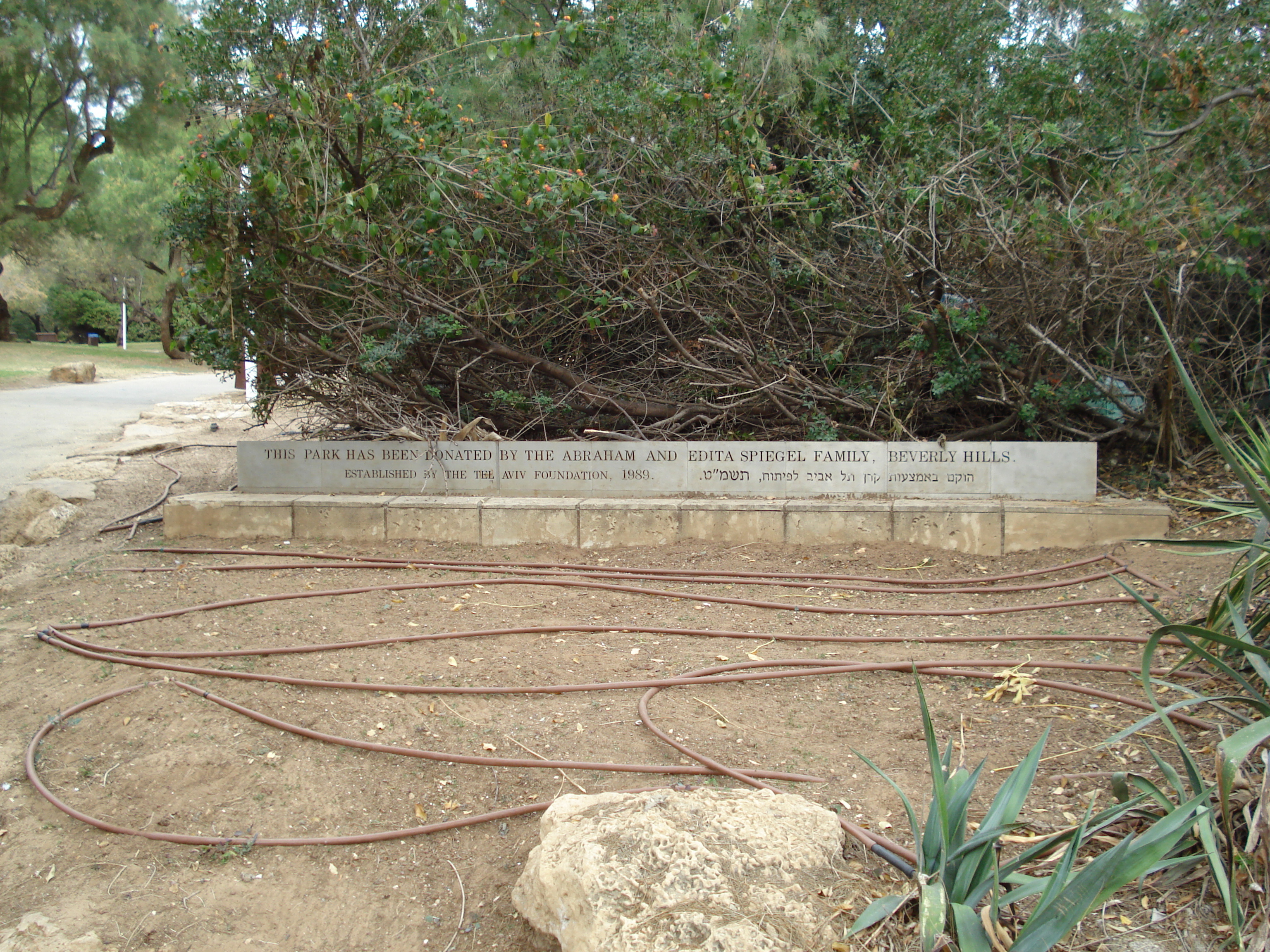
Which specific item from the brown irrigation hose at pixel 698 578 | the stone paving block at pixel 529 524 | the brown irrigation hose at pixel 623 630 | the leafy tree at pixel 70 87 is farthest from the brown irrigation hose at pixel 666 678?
the leafy tree at pixel 70 87

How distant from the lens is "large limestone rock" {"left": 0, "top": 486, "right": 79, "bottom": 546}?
22.4 feet

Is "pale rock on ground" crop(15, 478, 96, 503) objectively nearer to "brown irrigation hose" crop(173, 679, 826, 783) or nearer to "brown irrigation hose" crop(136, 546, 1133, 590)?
"brown irrigation hose" crop(136, 546, 1133, 590)

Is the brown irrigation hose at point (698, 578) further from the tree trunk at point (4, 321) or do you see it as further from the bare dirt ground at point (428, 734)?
the tree trunk at point (4, 321)

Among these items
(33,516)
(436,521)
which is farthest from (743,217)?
(33,516)

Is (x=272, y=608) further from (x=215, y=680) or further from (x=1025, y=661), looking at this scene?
(x=1025, y=661)

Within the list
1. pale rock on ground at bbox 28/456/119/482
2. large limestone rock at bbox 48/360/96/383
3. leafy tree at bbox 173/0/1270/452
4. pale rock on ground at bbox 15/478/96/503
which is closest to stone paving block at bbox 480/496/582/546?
leafy tree at bbox 173/0/1270/452

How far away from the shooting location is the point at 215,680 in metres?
4.20

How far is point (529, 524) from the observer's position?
21.9ft

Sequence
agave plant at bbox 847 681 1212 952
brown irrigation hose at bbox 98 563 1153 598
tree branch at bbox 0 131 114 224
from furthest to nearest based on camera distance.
Result: tree branch at bbox 0 131 114 224
brown irrigation hose at bbox 98 563 1153 598
agave plant at bbox 847 681 1212 952

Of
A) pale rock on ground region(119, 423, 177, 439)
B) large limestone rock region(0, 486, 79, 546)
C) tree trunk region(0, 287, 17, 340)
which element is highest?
tree trunk region(0, 287, 17, 340)

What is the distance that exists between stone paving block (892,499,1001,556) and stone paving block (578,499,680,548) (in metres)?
1.58

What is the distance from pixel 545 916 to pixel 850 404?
5.65 meters

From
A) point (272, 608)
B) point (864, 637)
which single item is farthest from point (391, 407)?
point (864, 637)

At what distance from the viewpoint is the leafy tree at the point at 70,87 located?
18.7 m
